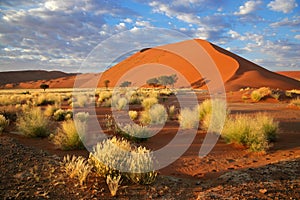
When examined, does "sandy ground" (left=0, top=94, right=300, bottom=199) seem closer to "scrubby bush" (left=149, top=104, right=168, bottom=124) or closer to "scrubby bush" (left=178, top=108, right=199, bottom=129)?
"scrubby bush" (left=178, top=108, right=199, bottom=129)

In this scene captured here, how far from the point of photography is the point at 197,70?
7525cm

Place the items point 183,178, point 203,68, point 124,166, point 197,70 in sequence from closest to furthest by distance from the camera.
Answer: point 124,166, point 183,178, point 203,68, point 197,70

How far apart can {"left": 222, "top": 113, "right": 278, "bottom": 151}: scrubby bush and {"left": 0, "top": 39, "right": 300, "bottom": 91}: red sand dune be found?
133ft

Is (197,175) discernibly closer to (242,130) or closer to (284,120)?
(242,130)

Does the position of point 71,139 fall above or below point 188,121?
below

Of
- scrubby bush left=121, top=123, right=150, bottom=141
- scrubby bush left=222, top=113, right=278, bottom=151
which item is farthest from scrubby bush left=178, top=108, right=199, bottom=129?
scrubby bush left=121, top=123, right=150, bottom=141

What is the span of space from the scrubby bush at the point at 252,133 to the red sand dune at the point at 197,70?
133ft

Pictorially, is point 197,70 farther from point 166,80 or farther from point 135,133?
point 135,133

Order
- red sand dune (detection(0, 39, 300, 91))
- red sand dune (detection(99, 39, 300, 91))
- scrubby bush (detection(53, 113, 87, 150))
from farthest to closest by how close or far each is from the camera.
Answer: red sand dune (detection(0, 39, 300, 91)) < red sand dune (detection(99, 39, 300, 91)) < scrubby bush (detection(53, 113, 87, 150))

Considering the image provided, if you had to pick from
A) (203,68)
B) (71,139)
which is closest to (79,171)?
(71,139)

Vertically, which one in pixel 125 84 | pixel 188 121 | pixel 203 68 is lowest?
pixel 188 121

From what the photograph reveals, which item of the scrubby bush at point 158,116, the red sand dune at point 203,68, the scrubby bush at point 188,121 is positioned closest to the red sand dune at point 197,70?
the red sand dune at point 203,68

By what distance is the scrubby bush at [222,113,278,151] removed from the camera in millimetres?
8367

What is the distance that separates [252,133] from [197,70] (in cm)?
6804
